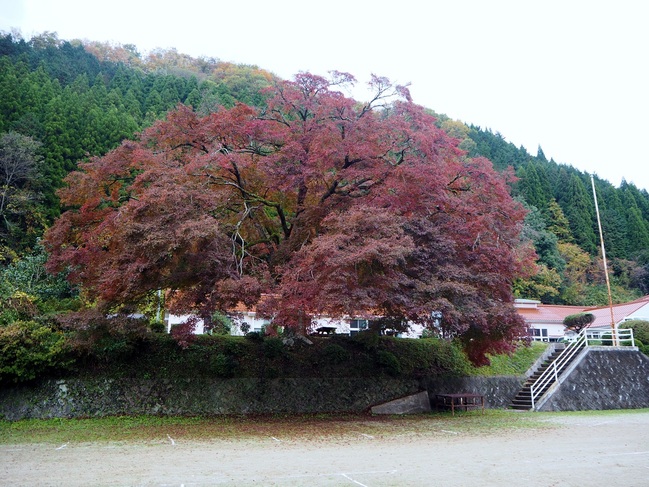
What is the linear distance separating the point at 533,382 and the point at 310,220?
425 inches

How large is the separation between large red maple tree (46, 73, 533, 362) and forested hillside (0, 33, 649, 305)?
4508 mm

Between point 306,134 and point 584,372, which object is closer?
point 306,134

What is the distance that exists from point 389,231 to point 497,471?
6.20 meters

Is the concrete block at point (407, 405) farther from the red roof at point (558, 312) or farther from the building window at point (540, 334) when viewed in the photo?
the building window at point (540, 334)

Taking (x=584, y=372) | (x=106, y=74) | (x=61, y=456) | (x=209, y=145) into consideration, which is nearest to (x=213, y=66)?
(x=106, y=74)

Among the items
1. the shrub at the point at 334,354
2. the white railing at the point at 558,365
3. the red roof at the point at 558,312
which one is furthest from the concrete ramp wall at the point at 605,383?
the red roof at the point at 558,312

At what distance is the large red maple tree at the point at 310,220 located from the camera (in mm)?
11914

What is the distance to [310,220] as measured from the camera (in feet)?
48.3

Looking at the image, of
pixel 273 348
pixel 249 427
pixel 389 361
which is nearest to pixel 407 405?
pixel 389 361

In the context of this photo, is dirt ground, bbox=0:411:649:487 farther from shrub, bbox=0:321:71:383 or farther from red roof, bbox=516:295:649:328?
red roof, bbox=516:295:649:328

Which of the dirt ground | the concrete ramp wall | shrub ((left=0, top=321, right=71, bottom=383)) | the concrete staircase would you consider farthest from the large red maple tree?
the concrete ramp wall

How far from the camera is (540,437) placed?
10.5 metres

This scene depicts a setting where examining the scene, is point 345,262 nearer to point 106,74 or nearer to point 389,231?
point 389,231

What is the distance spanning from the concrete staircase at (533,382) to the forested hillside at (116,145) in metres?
12.4
